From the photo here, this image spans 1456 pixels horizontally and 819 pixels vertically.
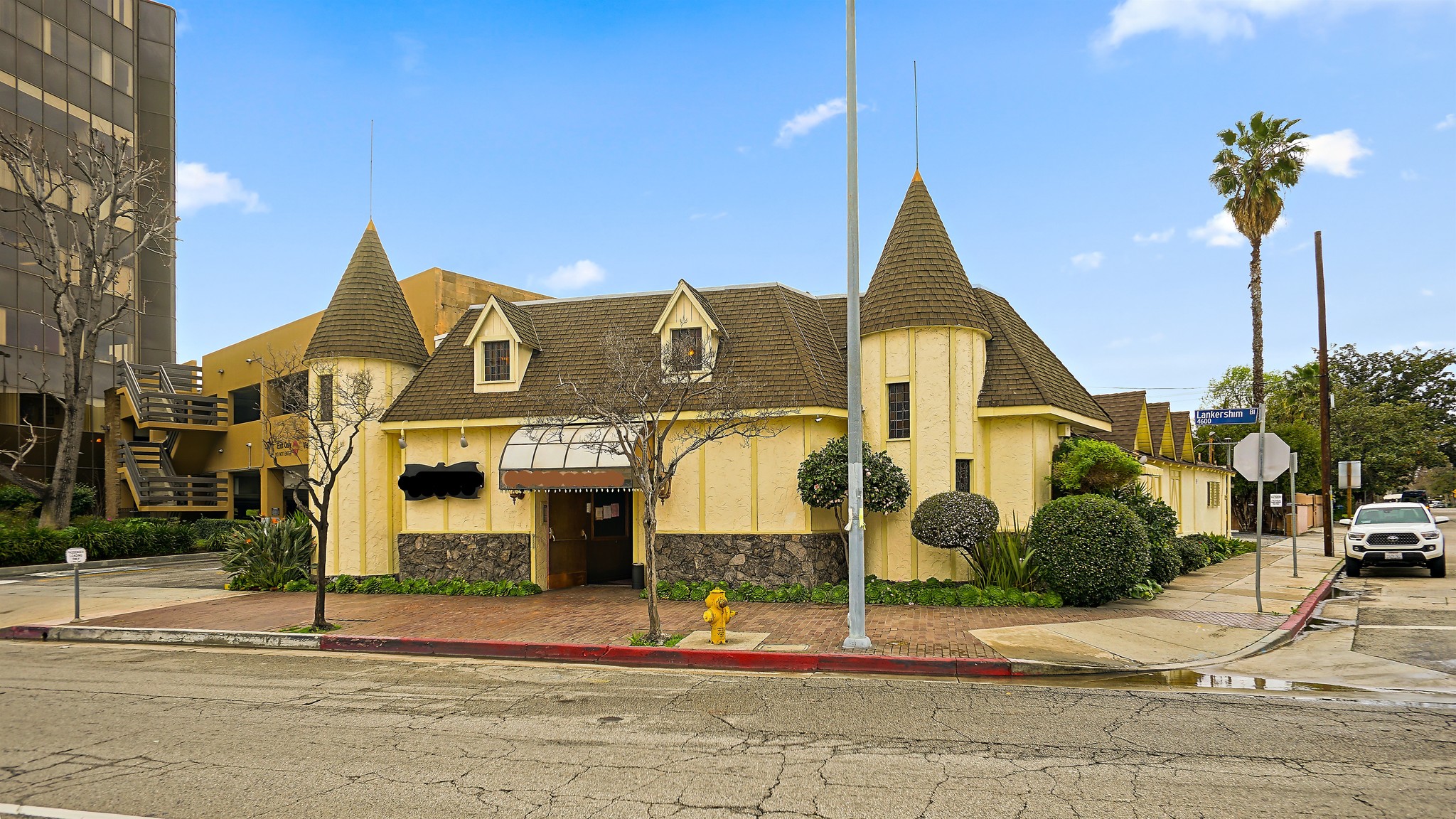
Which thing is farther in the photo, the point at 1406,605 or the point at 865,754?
the point at 1406,605

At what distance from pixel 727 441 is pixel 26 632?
12.5 m

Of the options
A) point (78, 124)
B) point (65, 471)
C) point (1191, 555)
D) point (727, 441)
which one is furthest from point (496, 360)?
point (78, 124)

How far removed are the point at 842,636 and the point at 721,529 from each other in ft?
17.8

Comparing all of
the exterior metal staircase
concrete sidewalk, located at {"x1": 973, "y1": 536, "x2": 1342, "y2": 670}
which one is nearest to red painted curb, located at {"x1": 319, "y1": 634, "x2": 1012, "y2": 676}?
concrete sidewalk, located at {"x1": 973, "y1": 536, "x2": 1342, "y2": 670}

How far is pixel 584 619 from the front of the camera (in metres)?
15.2

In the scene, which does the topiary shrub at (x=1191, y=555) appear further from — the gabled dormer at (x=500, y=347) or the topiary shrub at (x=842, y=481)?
the gabled dormer at (x=500, y=347)

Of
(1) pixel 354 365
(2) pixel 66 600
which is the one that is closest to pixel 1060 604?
(1) pixel 354 365

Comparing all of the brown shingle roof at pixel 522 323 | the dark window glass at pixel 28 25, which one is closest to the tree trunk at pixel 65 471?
the dark window glass at pixel 28 25

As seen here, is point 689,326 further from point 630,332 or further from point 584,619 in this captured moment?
→ point 584,619

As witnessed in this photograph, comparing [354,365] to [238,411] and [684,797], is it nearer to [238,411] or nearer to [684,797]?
[684,797]

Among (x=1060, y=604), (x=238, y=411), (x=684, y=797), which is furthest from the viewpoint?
(x=238, y=411)

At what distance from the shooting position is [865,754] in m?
7.27

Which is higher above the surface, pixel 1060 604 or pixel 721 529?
pixel 721 529

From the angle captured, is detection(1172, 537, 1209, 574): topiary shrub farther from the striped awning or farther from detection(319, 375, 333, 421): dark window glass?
detection(319, 375, 333, 421): dark window glass
